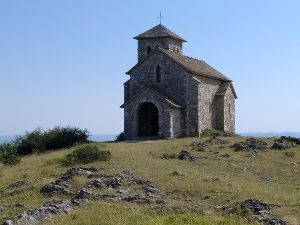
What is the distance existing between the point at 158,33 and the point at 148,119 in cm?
903

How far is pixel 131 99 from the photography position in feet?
143

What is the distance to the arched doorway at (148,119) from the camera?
149 ft

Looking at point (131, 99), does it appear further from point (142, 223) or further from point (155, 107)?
point (142, 223)

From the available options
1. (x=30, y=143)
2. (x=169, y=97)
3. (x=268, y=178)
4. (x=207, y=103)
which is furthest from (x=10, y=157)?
(x=207, y=103)

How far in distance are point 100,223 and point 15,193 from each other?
7831 mm

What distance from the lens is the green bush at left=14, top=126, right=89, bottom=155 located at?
39.9 metres

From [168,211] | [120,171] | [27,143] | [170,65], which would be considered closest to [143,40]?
[170,65]

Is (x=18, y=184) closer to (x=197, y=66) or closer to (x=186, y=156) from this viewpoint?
(x=186, y=156)

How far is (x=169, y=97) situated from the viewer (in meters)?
44.2

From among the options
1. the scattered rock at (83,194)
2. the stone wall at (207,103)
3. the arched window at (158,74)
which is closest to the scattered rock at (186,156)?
the scattered rock at (83,194)

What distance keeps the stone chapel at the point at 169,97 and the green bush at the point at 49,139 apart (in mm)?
4526

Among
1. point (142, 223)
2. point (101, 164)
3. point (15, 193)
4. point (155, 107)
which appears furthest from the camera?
point (155, 107)

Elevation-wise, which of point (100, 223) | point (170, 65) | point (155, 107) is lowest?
point (100, 223)

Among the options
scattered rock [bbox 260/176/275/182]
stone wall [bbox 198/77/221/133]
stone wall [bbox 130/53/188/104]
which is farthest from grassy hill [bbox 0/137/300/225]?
stone wall [bbox 130/53/188/104]
